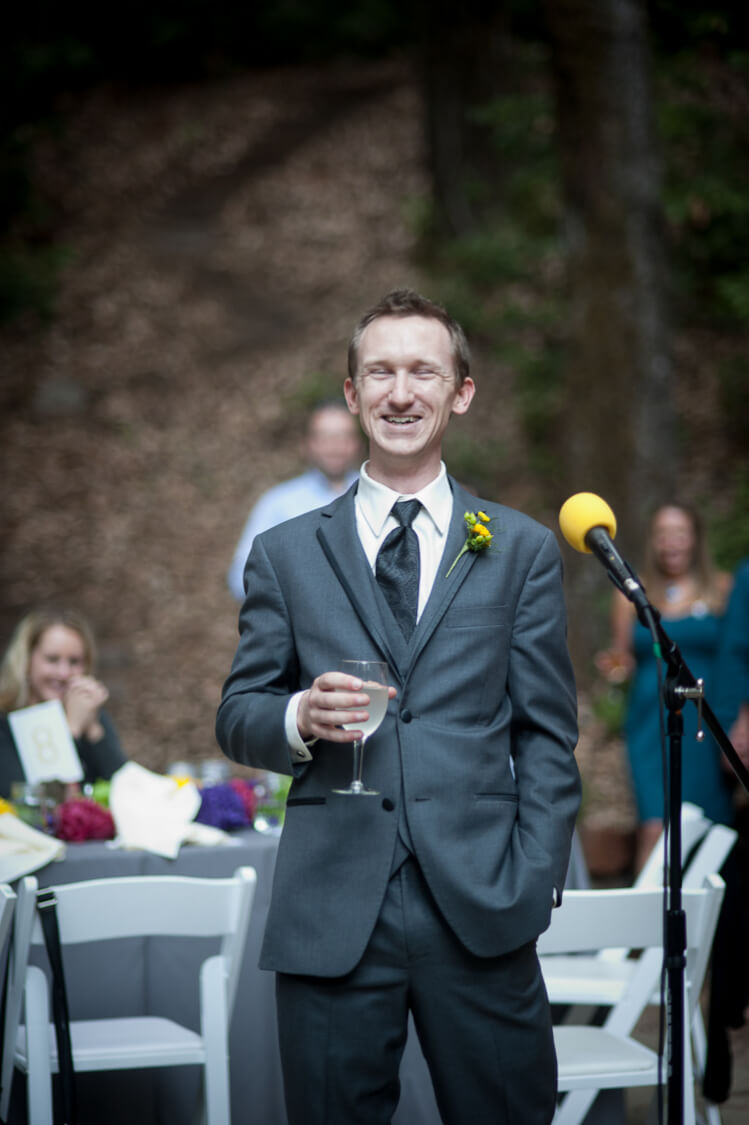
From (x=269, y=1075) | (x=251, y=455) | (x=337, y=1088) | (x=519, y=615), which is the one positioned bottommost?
(x=269, y=1075)

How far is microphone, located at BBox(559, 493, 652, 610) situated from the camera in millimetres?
2293

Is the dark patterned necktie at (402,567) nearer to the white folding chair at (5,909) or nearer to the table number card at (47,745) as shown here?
the white folding chair at (5,909)

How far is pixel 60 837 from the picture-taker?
12.8 feet

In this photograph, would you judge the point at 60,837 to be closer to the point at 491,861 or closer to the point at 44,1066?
the point at 44,1066

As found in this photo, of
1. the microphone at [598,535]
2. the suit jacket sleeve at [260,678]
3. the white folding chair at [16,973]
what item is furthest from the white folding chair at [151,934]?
the microphone at [598,535]

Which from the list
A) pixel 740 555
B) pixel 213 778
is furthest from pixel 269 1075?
pixel 740 555

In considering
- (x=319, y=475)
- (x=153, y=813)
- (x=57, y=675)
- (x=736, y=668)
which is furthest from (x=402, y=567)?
(x=319, y=475)

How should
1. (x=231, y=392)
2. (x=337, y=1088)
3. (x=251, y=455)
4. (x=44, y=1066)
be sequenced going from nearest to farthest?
(x=337, y=1088), (x=44, y=1066), (x=251, y=455), (x=231, y=392)

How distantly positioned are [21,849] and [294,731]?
68.4 inches

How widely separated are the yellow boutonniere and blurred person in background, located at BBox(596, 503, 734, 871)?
3.55 m

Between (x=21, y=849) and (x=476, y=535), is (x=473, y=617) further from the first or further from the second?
(x=21, y=849)

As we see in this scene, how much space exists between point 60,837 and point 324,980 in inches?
74.4

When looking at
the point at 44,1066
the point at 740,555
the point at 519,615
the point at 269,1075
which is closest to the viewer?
the point at 519,615

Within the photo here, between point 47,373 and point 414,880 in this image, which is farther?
point 47,373
